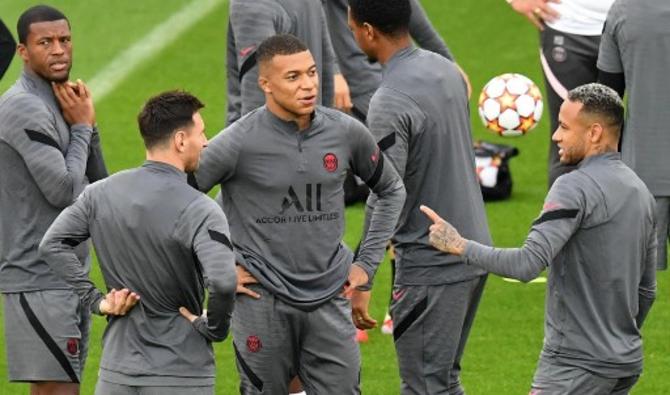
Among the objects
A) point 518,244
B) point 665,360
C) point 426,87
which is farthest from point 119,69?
point 426,87

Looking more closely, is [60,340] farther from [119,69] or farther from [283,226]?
[119,69]

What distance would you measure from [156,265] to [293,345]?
106cm

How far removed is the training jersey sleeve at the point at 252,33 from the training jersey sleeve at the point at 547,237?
2.46m

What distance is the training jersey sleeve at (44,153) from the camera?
8.65 metres

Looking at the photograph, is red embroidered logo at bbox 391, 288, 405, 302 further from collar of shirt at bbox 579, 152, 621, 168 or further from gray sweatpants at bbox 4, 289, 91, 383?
gray sweatpants at bbox 4, 289, 91, 383

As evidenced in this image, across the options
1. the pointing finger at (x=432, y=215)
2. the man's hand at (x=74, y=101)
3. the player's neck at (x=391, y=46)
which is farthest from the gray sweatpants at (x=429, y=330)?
the man's hand at (x=74, y=101)

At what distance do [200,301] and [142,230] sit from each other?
1.55ft

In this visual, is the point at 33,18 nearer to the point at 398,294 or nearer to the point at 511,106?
the point at 398,294

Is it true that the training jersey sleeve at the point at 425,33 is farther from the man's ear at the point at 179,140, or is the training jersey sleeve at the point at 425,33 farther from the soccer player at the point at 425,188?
the man's ear at the point at 179,140

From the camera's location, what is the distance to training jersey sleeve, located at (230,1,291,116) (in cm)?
999

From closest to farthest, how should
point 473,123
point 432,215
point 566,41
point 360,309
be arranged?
point 432,215 < point 360,309 < point 566,41 < point 473,123

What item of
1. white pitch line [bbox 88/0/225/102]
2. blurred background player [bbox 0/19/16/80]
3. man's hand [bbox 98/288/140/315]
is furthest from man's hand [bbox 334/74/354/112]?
white pitch line [bbox 88/0/225/102]

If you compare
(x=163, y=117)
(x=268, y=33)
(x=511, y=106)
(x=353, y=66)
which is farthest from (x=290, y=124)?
(x=511, y=106)

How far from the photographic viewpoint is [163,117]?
7.62 metres
